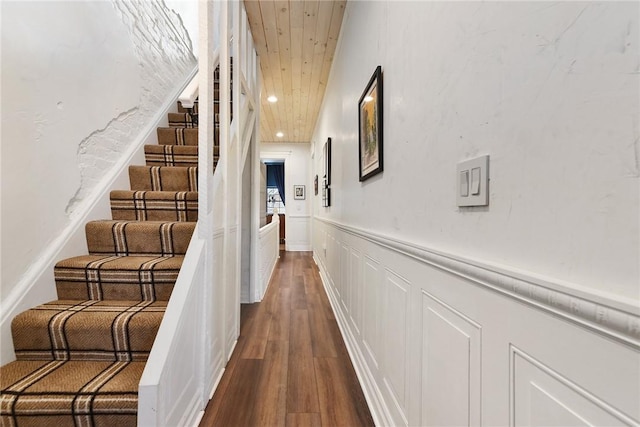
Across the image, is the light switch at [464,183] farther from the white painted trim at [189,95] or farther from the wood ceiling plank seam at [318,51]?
the wood ceiling plank seam at [318,51]

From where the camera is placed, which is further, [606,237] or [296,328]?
[296,328]

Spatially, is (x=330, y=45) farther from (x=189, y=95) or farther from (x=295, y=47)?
(x=189, y=95)

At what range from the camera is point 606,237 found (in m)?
0.40

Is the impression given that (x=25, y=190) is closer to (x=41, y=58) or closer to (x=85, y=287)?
(x=85, y=287)

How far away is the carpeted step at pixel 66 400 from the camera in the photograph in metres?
1.00

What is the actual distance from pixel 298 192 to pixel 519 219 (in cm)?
A: 638

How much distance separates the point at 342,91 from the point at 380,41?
1221 mm

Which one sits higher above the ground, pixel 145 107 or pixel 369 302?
pixel 145 107

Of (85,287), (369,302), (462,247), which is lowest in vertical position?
(369,302)

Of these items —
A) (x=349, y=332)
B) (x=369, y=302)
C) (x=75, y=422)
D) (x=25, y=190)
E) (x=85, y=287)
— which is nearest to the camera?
(x=75, y=422)

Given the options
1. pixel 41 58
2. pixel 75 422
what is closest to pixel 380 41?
pixel 41 58

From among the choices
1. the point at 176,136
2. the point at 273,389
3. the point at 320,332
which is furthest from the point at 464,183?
the point at 176,136

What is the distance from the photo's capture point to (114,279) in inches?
57.2

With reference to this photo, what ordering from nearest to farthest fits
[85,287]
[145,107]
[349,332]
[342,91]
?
[85,287] < [349,332] < [145,107] < [342,91]
